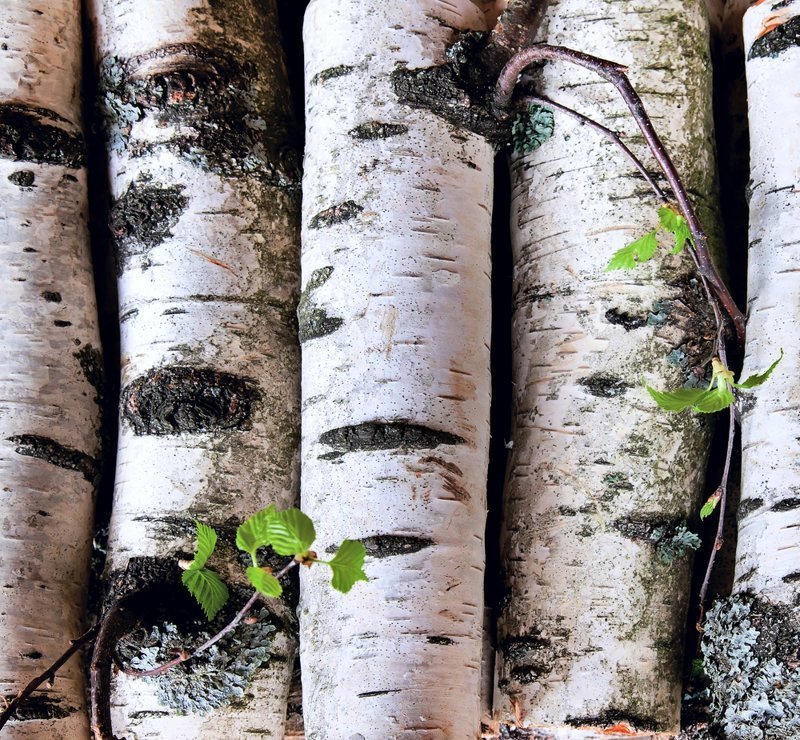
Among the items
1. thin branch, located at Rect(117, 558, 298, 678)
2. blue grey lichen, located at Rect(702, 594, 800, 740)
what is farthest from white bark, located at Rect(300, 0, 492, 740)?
blue grey lichen, located at Rect(702, 594, 800, 740)

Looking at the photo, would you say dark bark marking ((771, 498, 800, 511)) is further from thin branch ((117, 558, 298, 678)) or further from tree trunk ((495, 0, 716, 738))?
thin branch ((117, 558, 298, 678))

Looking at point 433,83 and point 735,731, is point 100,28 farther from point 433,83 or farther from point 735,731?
point 735,731

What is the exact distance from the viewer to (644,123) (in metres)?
1.18

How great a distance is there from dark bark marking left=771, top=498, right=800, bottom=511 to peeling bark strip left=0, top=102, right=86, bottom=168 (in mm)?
1188

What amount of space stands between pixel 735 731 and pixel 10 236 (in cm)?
128

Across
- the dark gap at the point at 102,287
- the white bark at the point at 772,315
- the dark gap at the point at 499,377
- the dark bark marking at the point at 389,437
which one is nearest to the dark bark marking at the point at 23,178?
the dark gap at the point at 102,287

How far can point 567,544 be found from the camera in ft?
4.28

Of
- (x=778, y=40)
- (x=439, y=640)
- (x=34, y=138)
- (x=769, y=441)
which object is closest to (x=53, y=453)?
(x=34, y=138)

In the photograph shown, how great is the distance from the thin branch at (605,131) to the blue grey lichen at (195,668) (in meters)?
0.87

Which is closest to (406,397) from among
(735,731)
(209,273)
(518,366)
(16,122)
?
(518,366)

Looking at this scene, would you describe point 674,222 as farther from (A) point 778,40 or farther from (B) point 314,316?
(B) point 314,316

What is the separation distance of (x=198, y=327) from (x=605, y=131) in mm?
673

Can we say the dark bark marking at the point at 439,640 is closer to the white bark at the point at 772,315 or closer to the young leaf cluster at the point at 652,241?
the white bark at the point at 772,315

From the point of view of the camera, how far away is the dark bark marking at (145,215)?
139cm
